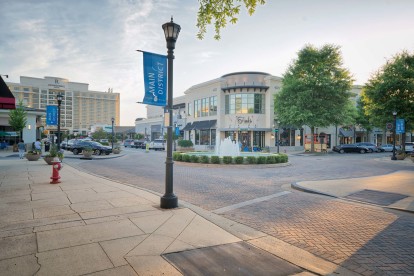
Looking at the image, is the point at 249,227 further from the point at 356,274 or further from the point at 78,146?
the point at 78,146

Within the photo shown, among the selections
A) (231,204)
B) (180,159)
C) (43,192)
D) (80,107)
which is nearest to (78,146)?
(180,159)

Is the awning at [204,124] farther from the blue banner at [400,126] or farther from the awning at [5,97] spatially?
the awning at [5,97]

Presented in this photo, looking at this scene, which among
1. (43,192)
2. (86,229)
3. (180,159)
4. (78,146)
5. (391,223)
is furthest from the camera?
(78,146)

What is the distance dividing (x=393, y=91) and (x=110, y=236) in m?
34.1

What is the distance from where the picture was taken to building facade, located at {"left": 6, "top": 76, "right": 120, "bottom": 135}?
13481 centimetres

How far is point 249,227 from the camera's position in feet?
18.0

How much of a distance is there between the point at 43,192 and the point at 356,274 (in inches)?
353

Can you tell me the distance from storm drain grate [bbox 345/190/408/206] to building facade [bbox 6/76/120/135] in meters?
145

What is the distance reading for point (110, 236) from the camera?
15.4 feet

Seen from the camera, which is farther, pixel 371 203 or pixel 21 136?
pixel 21 136

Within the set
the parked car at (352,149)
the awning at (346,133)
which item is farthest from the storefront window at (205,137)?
the awning at (346,133)

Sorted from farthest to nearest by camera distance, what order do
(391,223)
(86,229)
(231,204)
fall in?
(231,204) → (391,223) → (86,229)

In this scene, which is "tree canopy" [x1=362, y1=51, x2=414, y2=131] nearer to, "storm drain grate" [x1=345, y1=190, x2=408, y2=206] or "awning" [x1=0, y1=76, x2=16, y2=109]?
"storm drain grate" [x1=345, y1=190, x2=408, y2=206]

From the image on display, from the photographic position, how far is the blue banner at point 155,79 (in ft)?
22.2
